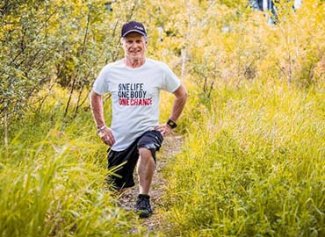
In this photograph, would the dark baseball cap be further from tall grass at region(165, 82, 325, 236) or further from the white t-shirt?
tall grass at region(165, 82, 325, 236)

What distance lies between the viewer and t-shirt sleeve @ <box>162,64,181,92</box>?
16.0 ft

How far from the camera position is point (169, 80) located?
4.89m

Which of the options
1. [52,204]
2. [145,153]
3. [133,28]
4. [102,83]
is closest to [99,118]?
[102,83]

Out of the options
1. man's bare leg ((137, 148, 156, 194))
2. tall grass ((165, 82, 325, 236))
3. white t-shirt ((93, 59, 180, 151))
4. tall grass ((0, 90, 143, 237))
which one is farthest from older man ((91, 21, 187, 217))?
tall grass ((0, 90, 143, 237))

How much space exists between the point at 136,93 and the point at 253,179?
148cm

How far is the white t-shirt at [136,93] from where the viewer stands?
4.84m

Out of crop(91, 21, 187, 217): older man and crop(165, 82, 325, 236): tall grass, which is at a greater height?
crop(91, 21, 187, 217): older man

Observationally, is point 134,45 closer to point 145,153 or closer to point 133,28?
point 133,28

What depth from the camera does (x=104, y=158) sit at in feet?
18.7

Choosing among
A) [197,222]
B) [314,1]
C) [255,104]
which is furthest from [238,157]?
[314,1]

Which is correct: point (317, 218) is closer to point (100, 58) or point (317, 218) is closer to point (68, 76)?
point (100, 58)

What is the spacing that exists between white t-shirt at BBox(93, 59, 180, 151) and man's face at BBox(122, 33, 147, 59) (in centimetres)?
12

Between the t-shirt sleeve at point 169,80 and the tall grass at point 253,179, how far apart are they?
29.4 inches

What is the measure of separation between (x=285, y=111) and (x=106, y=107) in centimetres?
288
